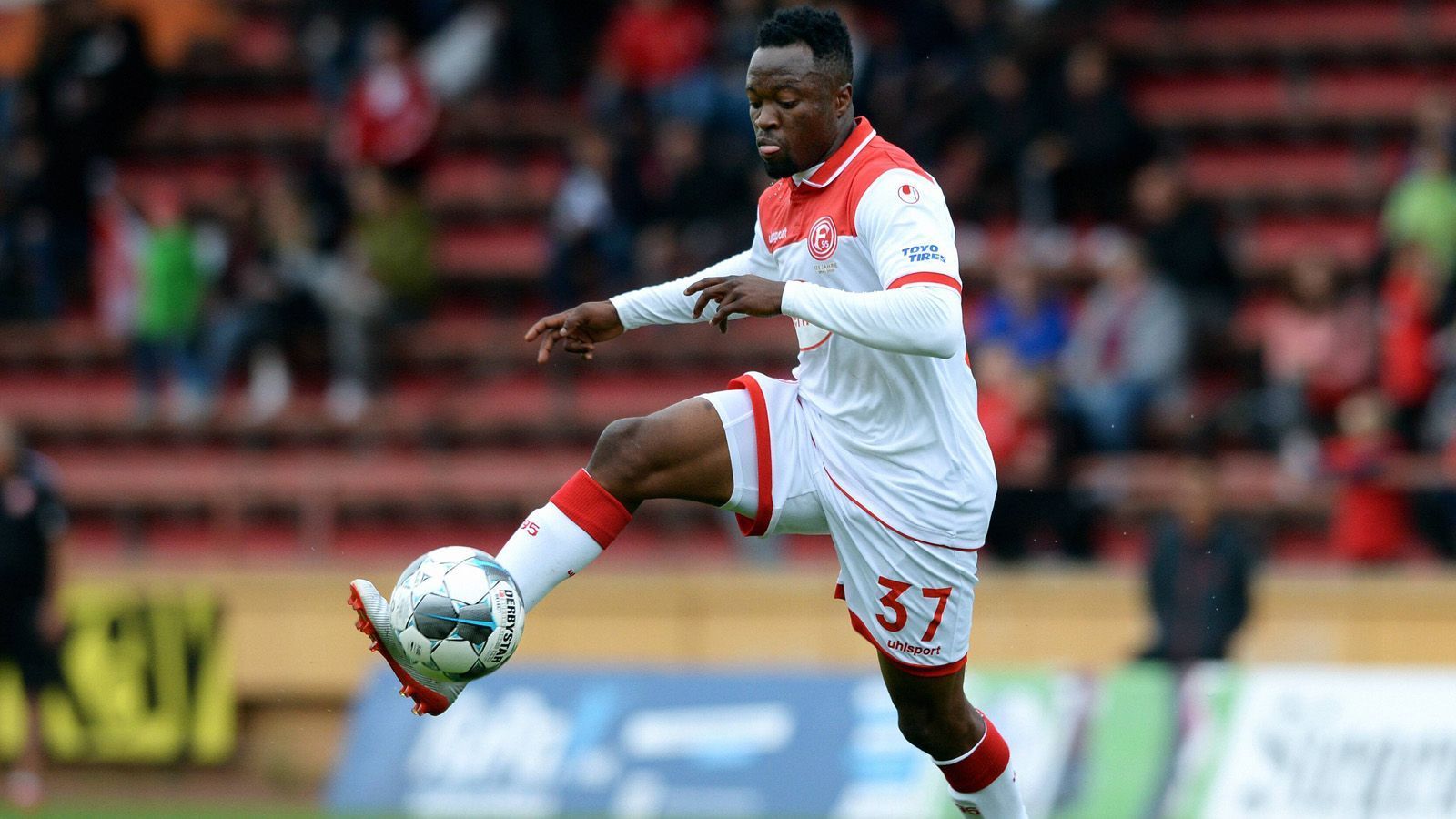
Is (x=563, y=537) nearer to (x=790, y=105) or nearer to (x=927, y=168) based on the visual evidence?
(x=790, y=105)

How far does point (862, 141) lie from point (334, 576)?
318 inches

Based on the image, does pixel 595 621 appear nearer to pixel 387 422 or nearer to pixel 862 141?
pixel 387 422

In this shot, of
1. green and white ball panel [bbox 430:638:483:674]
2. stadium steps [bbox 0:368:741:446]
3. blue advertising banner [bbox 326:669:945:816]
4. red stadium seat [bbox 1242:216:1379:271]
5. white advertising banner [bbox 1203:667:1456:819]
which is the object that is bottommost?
blue advertising banner [bbox 326:669:945:816]

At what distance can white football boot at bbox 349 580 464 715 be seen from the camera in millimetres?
6227

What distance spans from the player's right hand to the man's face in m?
0.72

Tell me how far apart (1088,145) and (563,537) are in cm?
801

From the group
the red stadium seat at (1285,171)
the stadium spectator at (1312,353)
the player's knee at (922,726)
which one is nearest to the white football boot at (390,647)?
the player's knee at (922,726)

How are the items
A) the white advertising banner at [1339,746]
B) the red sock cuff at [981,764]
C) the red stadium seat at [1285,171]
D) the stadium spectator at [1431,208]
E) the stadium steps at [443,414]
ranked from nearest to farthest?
1. the red sock cuff at [981,764]
2. the white advertising banner at [1339,746]
3. the stadium spectator at [1431,208]
4. the red stadium seat at [1285,171]
5. the stadium steps at [443,414]

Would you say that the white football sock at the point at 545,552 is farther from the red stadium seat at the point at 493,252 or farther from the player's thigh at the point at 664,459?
the red stadium seat at the point at 493,252

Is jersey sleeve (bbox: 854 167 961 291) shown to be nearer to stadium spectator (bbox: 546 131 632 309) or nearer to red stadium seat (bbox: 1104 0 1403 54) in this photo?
stadium spectator (bbox: 546 131 632 309)

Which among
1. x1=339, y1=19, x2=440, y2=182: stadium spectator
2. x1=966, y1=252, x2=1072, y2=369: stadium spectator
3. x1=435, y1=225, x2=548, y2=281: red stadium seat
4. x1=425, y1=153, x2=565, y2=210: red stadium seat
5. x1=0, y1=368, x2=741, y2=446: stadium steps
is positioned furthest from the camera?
x1=425, y1=153, x2=565, y2=210: red stadium seat

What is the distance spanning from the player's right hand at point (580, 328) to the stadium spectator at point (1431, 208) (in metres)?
7.17

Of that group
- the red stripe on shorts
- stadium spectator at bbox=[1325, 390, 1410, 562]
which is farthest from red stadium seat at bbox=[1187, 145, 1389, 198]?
the red stripe on shorts

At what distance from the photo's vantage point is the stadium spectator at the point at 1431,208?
1269cm
